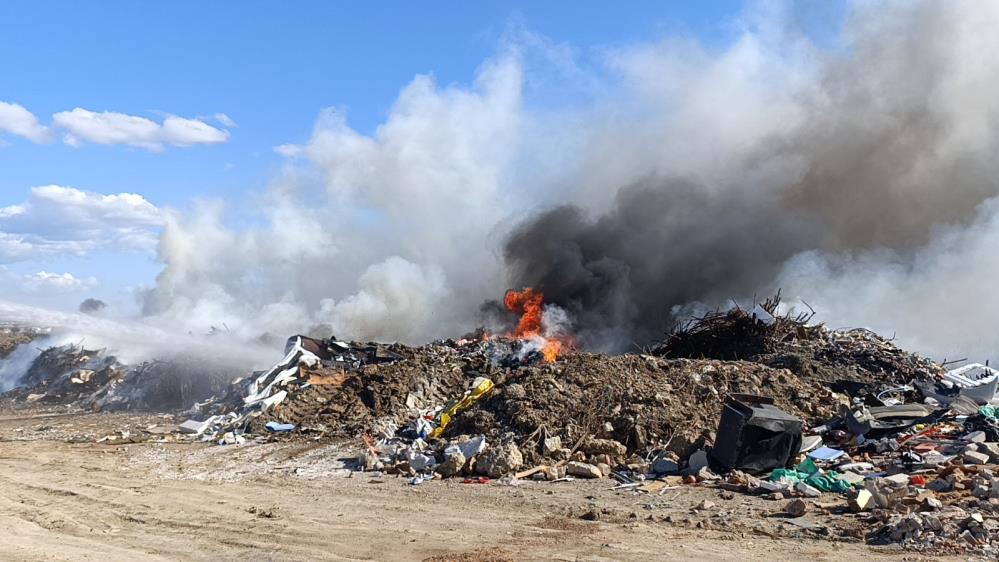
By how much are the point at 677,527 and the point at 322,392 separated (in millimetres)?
10466

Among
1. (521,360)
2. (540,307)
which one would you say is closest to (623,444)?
(521,360)

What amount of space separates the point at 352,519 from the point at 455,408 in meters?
5.32

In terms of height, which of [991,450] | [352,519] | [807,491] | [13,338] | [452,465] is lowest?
[352,519]

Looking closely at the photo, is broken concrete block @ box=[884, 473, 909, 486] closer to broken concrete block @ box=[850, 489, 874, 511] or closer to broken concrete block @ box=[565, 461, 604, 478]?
broken concrete block @ box=[850, 489, 874, 511]

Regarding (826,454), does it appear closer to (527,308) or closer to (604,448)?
(604,448)

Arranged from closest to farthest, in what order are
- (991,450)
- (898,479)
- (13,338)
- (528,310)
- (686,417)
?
(898,479), (991,450), (686,417), (528,310), (13,338)

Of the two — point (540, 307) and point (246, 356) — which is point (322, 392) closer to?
point (246, 356)

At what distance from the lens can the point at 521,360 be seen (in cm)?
2109

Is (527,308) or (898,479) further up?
(527,308)

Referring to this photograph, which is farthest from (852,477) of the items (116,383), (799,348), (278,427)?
(116,383)

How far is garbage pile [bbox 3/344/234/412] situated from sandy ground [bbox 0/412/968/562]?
26.0ft

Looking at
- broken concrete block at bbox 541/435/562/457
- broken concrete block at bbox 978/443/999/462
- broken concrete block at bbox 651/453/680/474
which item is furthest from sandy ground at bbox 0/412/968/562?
broken concrete block at bbox 978/443/999/462

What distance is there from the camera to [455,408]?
14.1 meters

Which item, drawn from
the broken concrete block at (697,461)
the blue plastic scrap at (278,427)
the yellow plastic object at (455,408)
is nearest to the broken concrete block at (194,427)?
the blue plastic scrap at (278,427)
